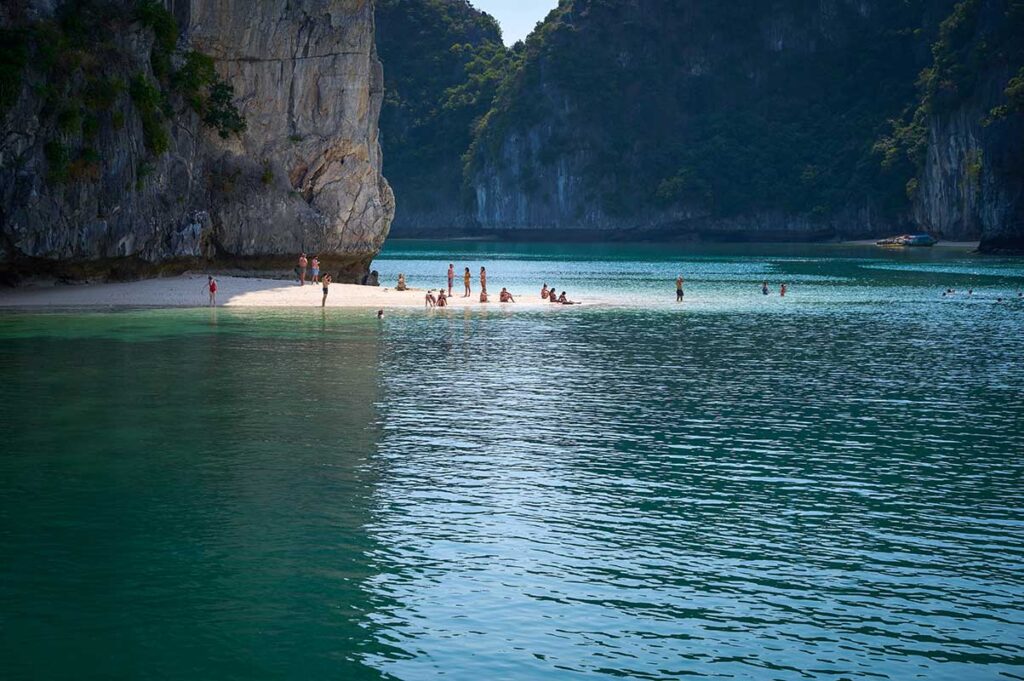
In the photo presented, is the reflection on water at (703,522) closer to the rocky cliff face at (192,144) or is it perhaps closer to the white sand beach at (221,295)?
the rocky cliff face at (192,144)

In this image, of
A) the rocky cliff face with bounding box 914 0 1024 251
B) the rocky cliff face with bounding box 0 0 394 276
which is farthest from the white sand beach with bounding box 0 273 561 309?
the rocky cliff face with bounding box 914 0 1024 251

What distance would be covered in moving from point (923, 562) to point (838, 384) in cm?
1720

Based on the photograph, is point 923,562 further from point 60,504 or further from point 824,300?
point 824,300

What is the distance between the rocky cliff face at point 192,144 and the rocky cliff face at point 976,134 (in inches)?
2717

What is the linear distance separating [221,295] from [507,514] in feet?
144

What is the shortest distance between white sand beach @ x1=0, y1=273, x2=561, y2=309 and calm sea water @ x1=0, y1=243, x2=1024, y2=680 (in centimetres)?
1566

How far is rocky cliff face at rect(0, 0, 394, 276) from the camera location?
171 feet

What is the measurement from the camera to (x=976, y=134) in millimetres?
142875

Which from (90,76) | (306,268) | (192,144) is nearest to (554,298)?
(306,268)

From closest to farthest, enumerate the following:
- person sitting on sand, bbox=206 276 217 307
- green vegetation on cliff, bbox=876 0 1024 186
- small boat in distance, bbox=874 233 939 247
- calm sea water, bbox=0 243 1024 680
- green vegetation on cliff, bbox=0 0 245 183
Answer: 1. calm sea water, bbox=0 243 1024 680
2. green vegetation on cliff, bbox=0 0 245 183
3. person sitting on sand, bbox=206 276 217 307
4. green vegetation on cliff, bbox=876 0 1024 186
5. small boat in distance, bbox=874 233 939 247

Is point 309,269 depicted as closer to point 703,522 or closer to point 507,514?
point 507,514

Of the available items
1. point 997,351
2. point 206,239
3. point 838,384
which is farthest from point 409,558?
point 206,239

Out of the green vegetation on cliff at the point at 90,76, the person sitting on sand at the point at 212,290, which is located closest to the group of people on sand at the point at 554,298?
the person sitting on sand at the point at 212,290

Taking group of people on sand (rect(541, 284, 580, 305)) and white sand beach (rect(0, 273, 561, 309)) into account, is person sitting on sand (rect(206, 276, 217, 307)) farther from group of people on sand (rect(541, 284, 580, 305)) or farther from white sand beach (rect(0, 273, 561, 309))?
group of people on sand (rect(541, 284, 580, 305))
